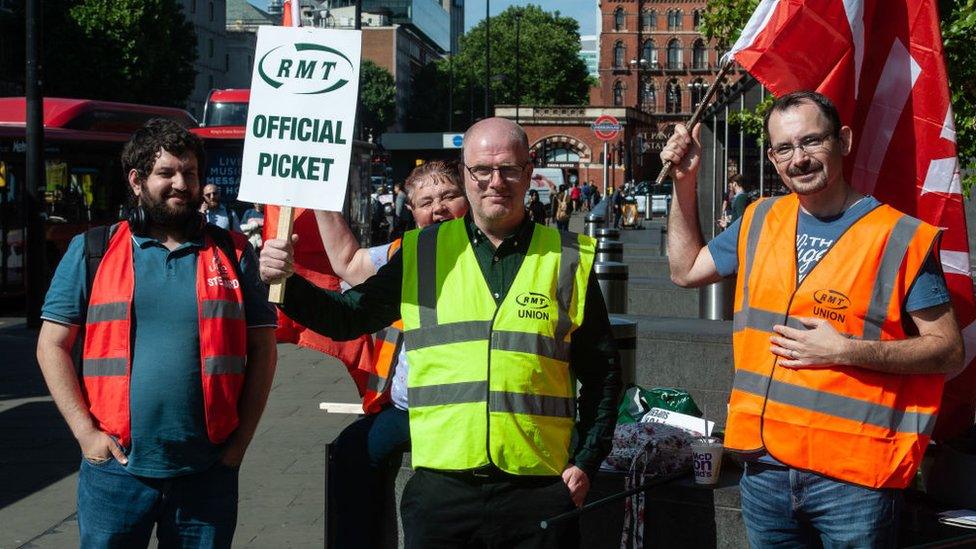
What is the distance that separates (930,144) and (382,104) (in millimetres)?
115334

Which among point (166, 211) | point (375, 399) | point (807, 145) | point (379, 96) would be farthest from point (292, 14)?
point (379, 96)

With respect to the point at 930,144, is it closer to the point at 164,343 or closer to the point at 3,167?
the point at 164,343

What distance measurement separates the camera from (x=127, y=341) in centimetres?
385

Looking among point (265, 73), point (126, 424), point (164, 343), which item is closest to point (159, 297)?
point (164, 343)

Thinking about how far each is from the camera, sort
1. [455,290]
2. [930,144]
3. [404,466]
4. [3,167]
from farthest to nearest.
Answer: [3,167] → [404,466] → [930,144] → [455,290]

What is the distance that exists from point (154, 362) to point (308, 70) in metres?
1.01

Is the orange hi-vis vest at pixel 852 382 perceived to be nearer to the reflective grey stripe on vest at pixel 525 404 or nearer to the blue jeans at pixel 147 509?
the reflective grey stripe on vest at pixel 525 404

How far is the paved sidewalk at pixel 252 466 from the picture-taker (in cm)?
691

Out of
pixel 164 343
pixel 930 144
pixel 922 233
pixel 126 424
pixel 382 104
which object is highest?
pixel 382 104

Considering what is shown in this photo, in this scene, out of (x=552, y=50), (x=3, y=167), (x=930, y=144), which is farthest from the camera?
(x=552, y=50)

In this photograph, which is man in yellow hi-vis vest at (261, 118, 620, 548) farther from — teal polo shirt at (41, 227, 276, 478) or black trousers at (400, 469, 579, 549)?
teal polo shirt at (41, 227, 276, 478)

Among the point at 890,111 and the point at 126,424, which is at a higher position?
the point at 890,111

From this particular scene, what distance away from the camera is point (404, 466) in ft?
17.9

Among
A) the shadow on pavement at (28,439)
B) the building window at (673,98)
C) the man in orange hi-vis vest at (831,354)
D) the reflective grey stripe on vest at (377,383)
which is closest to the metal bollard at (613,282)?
the shadow on pavement at (28,439)
